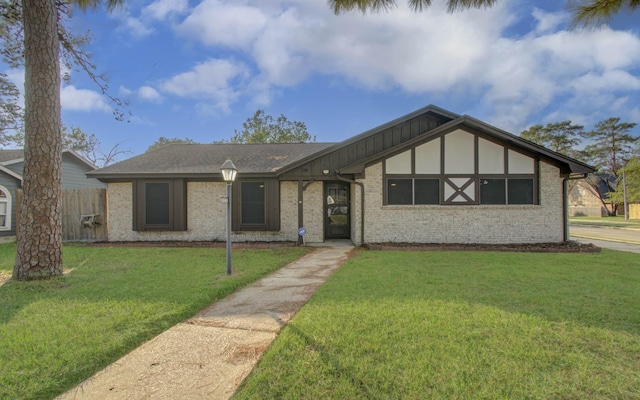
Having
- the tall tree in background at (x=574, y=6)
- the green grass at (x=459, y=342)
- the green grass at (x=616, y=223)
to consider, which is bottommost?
the green grass at (x=616, y=223)

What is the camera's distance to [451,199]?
9844 mm

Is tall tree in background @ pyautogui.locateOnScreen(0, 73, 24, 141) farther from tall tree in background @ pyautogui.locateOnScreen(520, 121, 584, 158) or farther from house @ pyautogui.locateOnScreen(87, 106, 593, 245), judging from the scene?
tall tree in background @ pyautogui.locateOnScreen(520, 121, 584, 158)

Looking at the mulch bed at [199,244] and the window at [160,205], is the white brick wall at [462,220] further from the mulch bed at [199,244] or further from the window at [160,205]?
the window at [160,205]

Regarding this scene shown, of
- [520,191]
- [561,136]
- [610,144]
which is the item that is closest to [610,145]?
[610,144]

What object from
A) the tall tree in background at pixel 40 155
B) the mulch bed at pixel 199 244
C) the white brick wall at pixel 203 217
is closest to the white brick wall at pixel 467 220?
the white brick wall at pixel 203 217

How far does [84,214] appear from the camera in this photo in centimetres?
1147

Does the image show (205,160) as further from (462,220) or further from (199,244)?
(462,220)

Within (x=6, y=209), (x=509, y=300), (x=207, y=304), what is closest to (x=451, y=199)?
(x=509, y=300)

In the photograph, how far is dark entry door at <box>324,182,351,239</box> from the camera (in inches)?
443

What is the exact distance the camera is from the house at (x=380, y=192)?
31.9 ft

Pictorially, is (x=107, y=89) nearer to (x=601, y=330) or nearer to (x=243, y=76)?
(x=243, y=76)

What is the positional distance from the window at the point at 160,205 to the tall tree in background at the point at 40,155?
492cm

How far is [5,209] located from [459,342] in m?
17.2

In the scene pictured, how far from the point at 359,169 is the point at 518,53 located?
773 centimetres
